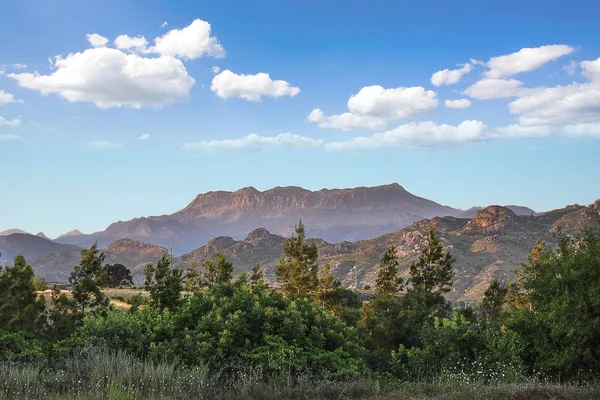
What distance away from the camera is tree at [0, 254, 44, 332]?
25.3 metres

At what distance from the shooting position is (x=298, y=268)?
50969mm

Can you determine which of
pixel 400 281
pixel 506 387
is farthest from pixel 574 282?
pixel 400 281

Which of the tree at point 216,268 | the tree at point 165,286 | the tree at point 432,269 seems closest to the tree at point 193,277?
the tree at point 216,268

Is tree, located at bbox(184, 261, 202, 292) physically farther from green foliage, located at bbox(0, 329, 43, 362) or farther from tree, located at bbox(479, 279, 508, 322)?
green foliage, located at bbox(0, 329, 43, 362)

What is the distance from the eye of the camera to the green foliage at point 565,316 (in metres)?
11.4

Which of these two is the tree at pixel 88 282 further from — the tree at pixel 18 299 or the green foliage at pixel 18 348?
the green foliage at pixel 18 348

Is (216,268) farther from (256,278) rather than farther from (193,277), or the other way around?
(256,278)

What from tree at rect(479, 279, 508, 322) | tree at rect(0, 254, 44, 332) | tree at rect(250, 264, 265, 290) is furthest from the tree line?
tree at rect(479, 279, 508, 322)

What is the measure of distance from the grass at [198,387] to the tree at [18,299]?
17689mm

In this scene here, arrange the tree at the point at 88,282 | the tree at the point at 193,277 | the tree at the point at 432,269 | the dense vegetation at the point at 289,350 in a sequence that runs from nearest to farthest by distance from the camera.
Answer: the dense vegetation at the point at 289,350 < the tree at the point at 88,282 < the tree at the point at 432,269 < the tree at the point at 193,277

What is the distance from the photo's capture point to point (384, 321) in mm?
27156

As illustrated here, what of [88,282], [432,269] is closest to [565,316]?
[88,282]

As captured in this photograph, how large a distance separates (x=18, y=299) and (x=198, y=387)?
75.0 ft

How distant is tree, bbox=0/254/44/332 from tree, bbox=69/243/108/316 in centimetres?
253
